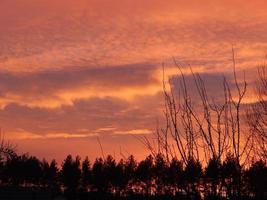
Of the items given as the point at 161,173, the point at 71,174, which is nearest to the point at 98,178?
the point at 71,174

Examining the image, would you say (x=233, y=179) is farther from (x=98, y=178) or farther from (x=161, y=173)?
(x=98, y=178)

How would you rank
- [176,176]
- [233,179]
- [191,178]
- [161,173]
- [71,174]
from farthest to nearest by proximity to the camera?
[71,174] → [161,173] → [176,176] → [191,178] → [233,179]

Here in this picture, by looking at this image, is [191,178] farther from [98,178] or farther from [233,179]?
[98,178]

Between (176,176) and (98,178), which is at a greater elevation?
(98,178)

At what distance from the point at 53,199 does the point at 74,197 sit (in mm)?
56843

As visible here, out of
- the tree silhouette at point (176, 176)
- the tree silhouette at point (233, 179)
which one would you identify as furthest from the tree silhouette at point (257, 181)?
the tree silhouette at point (176, 176)

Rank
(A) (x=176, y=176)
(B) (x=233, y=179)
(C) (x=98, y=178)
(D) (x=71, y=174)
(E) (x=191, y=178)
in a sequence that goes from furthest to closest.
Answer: (D) (x=71, y=174)
(C) (x=98, y=178)
(A) (x=176, y=176)
(E) (x=191, y=178)
(B) (x=233, y=179)

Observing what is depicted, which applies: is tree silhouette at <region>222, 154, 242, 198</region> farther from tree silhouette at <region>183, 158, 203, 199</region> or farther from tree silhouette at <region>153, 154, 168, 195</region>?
tree silhouette at <region>153, 154, 168, 195</region>

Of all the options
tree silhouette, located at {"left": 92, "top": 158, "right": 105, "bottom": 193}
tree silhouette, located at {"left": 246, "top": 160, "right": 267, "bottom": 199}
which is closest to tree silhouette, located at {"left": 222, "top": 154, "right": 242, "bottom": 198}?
tree silhouette, located at {"left": 246, "top": 160, "right": 267, "bottom": 199}

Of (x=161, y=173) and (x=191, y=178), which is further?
(x=161, y=173)

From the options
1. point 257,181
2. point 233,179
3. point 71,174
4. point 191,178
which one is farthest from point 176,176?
point 71,174

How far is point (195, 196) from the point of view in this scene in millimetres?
6445

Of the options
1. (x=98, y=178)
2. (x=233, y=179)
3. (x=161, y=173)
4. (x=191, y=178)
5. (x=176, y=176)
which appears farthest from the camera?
(x=98, y=178)

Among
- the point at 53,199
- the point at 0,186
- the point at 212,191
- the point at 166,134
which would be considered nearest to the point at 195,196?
the point at 212,191
